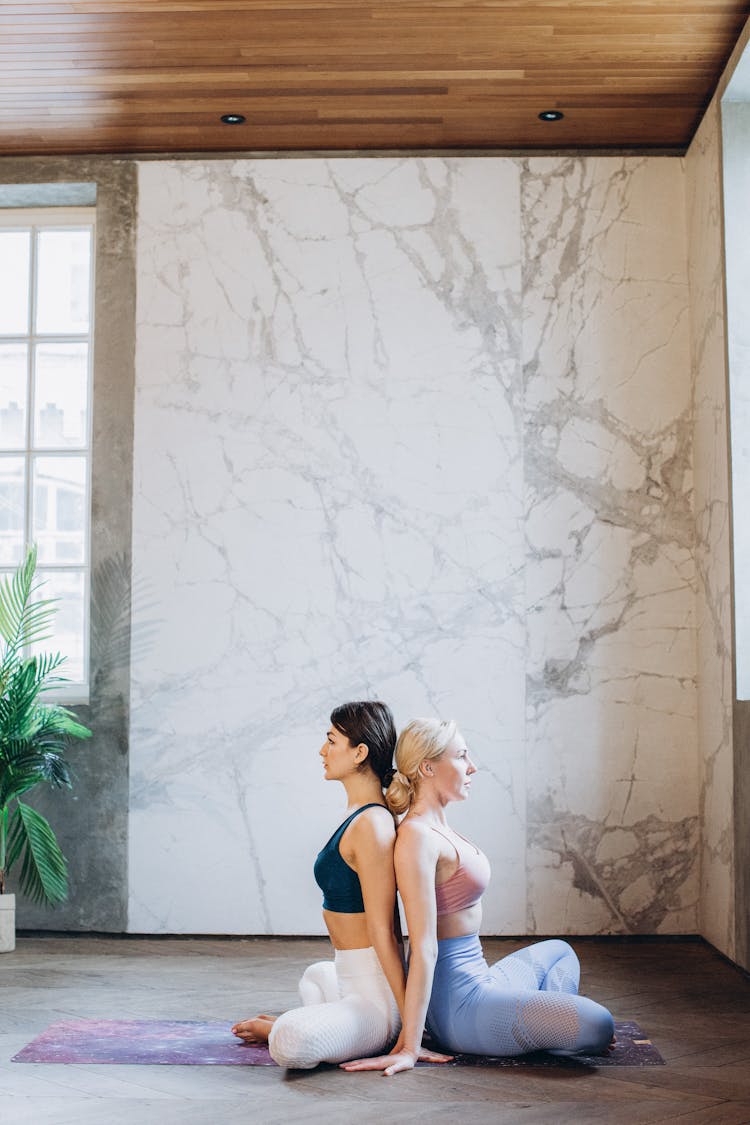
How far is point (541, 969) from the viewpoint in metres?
3.27

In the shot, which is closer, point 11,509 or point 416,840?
point 416,840

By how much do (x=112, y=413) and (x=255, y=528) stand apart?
0.81m

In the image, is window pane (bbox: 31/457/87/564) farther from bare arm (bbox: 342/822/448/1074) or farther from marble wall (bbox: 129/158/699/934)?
bare arm (bbox: 342/822/448/1074)

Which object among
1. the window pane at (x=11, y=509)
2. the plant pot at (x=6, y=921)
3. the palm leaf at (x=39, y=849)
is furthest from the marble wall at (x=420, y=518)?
the window pane at (x=11, y=509)

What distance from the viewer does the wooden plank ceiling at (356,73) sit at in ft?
14.1

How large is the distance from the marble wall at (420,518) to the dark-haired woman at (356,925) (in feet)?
6.04

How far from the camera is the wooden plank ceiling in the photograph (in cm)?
429

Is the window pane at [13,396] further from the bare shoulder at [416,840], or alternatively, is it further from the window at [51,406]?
the bare shoulder at [416,840]

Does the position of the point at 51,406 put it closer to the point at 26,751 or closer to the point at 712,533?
the point at 26,751

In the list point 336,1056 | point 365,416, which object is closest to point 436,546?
point 365,416

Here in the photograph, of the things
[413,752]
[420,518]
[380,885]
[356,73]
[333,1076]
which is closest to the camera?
[333,1076]

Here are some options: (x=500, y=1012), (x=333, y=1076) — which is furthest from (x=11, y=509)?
(x=500, y=1012)

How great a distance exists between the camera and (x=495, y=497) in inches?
202

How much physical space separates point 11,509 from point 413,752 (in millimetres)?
2952
